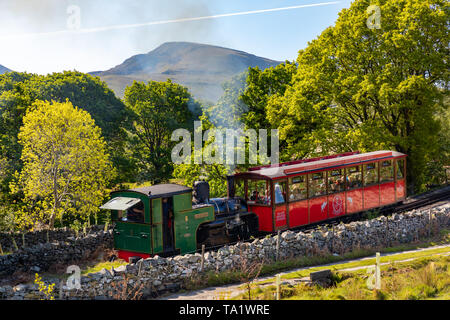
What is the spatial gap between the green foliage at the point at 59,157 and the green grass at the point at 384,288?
14.2 metres

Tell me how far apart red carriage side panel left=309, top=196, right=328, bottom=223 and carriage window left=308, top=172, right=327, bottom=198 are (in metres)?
0.28

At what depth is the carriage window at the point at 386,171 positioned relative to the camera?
23.5 m

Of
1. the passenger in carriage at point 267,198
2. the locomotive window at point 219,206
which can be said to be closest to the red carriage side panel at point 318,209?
the passenger in carriage at point 267,198

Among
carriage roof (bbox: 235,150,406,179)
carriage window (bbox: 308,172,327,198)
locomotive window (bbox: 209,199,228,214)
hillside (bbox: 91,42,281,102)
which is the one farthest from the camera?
hillside (bbox: 91,42,281,102)

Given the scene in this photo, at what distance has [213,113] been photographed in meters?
29.5

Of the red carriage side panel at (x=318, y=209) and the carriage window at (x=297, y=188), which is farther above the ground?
the carriage window at (x=297, y=188)

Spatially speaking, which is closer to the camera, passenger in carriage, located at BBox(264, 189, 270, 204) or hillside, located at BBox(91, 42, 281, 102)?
passenger in carriage, located at BBox(264, 189, 270, 204)

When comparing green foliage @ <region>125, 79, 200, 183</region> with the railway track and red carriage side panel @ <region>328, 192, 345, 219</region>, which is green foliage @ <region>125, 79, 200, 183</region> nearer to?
the railway track

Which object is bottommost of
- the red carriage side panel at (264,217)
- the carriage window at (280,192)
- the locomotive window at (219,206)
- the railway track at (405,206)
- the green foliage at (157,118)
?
the railway track at (405,206)

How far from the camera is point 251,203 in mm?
19328

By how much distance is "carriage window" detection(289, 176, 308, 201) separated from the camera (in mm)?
19203

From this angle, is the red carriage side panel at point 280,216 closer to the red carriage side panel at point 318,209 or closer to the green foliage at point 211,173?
the red carriage side panel at point 318,209

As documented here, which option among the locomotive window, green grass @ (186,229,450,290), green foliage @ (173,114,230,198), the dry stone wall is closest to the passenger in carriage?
the locomotive window

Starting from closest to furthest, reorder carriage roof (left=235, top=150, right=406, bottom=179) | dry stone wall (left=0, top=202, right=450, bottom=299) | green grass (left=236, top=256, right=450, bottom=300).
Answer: green grass (left=236, top=256, right=450, bottom=300)
dry stone wall (left=0, top=202, right=450, bottom=299)
carriage roof (left=235, top=150, right=406, bottom=179)
